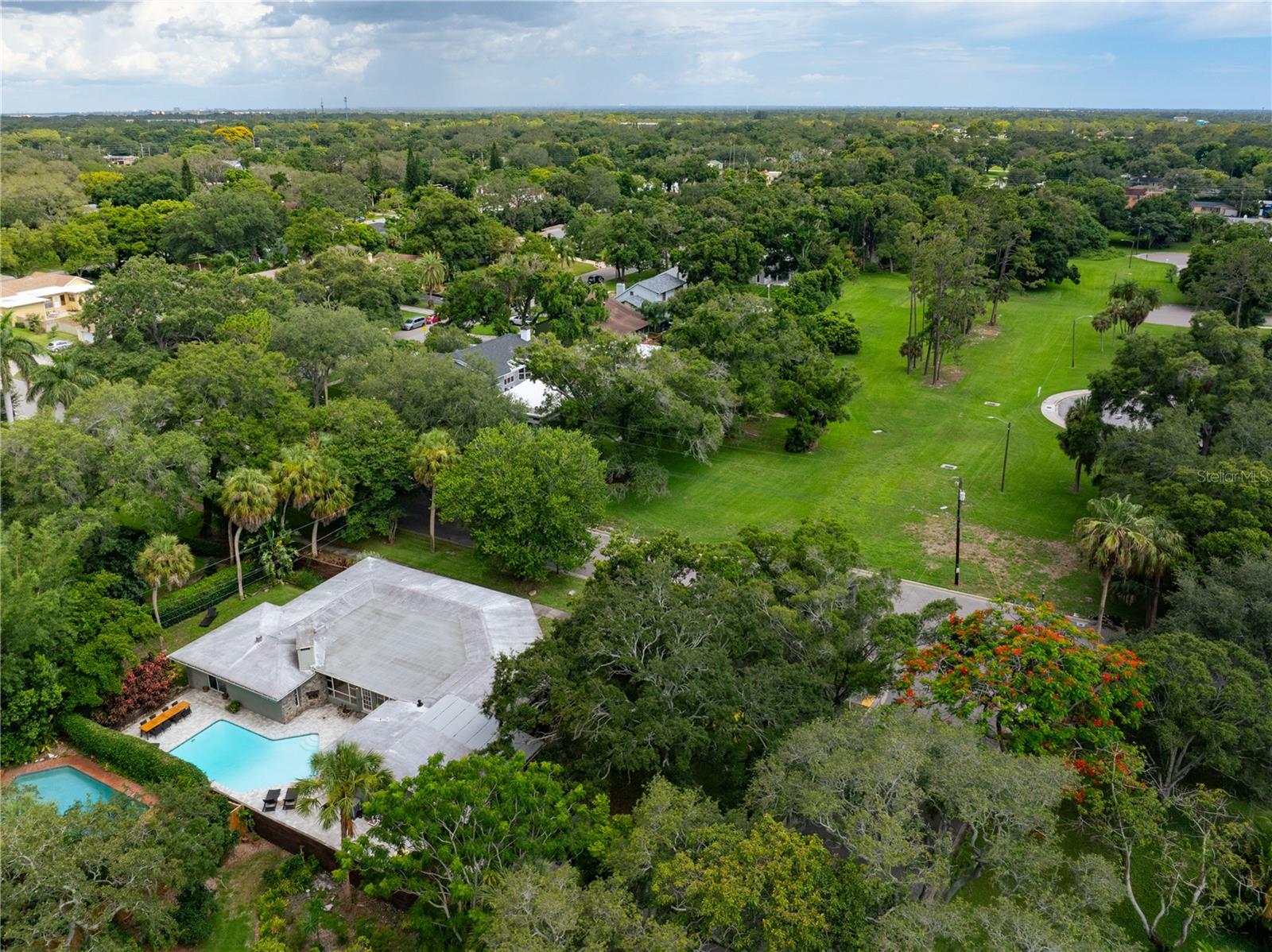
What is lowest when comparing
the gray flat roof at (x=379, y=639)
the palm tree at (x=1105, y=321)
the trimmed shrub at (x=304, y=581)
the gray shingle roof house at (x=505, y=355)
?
the trimmed shrub at (x=304, y=581)

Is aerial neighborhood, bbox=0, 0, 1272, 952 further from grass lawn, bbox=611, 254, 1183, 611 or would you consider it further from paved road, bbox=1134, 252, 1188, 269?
paved road, bbox=1134, 252, 1188, 269

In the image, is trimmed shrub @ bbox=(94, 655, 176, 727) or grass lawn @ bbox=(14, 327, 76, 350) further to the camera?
grass lawn @ bbox=(14, 327, 76, 350)

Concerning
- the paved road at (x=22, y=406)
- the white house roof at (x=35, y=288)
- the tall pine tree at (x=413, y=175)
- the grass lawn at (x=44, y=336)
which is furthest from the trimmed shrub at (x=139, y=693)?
the tall pine tree at (x=413, y=175)

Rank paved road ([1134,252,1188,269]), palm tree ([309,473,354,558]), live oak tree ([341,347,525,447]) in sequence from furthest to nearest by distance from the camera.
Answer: paved road ([1134,252,1188,269])
live oak tree ([341,347,525,447])
palm tree ([309,473,354,558])

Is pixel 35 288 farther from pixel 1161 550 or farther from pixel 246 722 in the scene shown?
pixel 1161 550

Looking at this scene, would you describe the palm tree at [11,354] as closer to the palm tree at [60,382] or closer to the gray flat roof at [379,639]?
the palm tree at [60,382]

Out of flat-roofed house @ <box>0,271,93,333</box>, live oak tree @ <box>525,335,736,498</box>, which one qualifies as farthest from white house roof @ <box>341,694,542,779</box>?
flat-roofed house @ <box>0,271,93,333</box>

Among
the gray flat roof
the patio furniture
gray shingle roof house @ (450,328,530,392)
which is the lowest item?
the patio furniture
